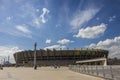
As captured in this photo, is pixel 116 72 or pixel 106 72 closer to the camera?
pixel 116 72

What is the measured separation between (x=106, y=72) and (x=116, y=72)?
11.9ft

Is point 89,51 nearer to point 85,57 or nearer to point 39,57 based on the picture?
point 85,57

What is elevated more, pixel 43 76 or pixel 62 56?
pixel 62 56

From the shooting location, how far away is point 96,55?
182 m

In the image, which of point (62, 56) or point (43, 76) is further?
point (62, 56)

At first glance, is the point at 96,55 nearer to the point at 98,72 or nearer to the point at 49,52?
the point at 49,52

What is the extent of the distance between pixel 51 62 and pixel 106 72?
16491cm

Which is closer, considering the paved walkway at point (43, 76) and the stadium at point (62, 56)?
the paved walkway at point (43, 76)

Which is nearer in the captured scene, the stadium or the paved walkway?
the paved walkway

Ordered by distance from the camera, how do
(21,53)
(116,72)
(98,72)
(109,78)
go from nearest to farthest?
(116,72) → (109,78) → (98,72) → (21,53)

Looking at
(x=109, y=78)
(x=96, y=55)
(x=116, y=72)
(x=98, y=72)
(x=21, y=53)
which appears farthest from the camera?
(x=21, y=53)

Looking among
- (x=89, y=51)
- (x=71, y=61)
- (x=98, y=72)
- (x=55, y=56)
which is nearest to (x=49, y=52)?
(x=55, y=56)

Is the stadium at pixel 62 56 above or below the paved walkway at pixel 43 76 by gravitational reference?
above

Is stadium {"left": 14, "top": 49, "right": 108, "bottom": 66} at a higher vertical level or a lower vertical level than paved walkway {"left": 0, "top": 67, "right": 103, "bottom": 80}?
higher
